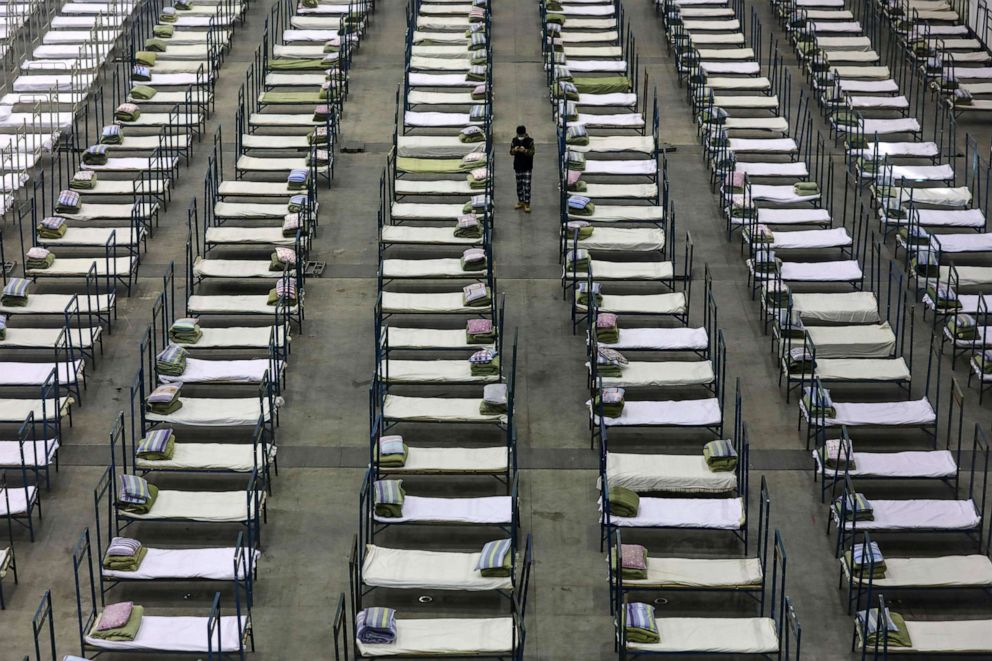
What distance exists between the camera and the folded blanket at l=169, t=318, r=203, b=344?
1021 inches

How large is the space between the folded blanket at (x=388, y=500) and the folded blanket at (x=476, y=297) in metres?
5.48

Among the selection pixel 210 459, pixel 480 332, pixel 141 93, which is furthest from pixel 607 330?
pixel 141 93

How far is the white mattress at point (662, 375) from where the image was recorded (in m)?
24.8

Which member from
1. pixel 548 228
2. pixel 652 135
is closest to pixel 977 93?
pixel 652 135

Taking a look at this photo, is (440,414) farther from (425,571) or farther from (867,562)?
(867,562)

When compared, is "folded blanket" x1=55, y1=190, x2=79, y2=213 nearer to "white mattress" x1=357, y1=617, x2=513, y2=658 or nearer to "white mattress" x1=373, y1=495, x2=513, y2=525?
"white mattress" x1=373, y1=495, x2=513, y2=525

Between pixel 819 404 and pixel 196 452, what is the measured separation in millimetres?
8446

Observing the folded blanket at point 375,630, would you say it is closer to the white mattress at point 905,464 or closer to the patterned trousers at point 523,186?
the white mattress at point 905,464

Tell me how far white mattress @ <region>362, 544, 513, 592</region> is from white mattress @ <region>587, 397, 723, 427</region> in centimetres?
363

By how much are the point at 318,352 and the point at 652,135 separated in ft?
34.3

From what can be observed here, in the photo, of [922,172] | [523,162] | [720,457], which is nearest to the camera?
[720,457]

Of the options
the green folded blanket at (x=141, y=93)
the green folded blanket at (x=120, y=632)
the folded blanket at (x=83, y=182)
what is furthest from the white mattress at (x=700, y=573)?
the green folded blanket at (x=141, y=93)

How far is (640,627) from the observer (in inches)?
776

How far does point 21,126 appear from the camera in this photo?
110 feet
